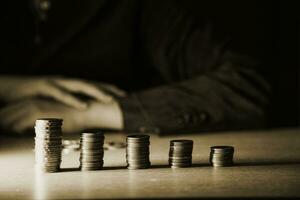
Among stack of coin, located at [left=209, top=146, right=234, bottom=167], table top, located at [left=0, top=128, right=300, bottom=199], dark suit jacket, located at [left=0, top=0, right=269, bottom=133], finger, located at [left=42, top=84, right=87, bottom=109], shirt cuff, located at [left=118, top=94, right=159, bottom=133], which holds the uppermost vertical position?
dark suit jacket, located at [left=0, top=0, right=269, bottom=133]

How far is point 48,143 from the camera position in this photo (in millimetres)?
1999

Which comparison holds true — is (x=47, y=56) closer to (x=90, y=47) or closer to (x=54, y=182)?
(x=90, y=47)

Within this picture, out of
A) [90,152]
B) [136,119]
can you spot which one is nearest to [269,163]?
[90,152]

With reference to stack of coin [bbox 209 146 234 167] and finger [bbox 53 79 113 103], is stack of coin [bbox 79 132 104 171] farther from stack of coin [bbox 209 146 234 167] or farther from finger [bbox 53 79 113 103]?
finger [bbox 53 79 113 103]

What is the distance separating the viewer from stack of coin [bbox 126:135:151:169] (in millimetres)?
2039

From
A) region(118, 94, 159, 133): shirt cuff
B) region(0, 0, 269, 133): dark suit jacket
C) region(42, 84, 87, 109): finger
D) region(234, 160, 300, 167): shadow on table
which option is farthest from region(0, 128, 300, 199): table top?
region(0, 0, 269, 133): dark suit jacket

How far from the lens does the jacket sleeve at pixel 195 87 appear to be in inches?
120

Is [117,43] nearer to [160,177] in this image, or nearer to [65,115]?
[65,115]

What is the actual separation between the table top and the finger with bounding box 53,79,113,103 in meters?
0.63

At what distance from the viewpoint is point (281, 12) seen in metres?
4.46

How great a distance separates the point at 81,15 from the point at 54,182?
213 cm

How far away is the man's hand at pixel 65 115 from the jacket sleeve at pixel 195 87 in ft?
0.27

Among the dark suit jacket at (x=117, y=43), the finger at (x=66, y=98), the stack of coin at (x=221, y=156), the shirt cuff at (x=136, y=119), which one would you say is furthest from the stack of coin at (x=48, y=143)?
the dark suit jacket at (x=117, y=43)

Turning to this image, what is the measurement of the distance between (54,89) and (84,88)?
0.15 meters
